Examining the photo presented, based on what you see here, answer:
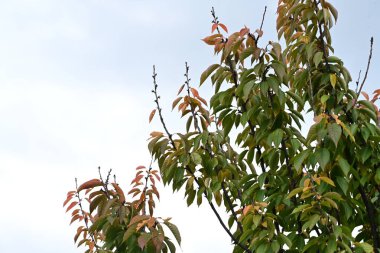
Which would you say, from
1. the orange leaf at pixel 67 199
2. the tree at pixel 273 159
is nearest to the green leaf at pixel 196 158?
the tree at pixel 273 159

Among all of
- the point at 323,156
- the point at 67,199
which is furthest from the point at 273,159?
the point at 67,199

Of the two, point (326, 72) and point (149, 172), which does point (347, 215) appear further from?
point (149, 172)

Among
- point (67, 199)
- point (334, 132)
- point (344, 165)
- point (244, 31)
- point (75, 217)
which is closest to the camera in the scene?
point (334, 132)

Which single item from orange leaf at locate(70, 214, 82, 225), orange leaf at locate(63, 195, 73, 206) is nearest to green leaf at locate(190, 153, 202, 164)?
orange leaf at locate(63, 195, 73, 206)

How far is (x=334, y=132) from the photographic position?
4227 mm

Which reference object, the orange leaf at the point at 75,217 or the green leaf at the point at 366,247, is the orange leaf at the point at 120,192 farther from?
the green leaf at the point at 366,247

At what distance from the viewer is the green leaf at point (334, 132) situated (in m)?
Result: 4.17

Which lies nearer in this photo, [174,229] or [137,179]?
[174,229]

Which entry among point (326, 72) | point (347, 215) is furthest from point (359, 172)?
point (326, 72)

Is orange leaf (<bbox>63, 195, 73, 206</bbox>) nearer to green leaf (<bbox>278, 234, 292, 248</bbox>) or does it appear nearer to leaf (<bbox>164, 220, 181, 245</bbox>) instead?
leaf (<bbox>164, 220, 181, 245</bbox>)

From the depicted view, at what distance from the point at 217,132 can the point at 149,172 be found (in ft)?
2.41

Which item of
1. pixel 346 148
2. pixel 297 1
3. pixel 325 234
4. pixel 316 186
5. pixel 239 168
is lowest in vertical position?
pixel 325 234

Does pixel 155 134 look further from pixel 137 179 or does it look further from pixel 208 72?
pixel 208 72

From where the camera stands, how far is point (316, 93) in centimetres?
521
